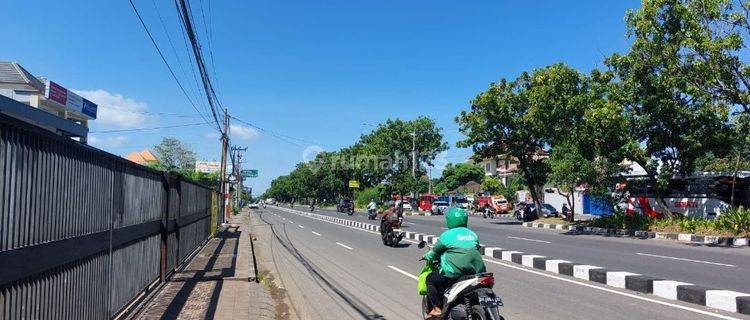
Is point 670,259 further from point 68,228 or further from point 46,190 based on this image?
point 46,190

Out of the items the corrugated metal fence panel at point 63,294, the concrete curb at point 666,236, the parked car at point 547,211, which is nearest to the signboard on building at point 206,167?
the parked car at point 547,211

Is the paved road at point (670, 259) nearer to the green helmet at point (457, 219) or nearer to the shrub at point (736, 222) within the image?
the shrub at point (736, 222)

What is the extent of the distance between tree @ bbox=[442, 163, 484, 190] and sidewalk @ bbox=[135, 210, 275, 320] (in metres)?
75.4

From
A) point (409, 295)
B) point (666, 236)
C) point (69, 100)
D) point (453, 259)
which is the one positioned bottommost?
point (409, 295)

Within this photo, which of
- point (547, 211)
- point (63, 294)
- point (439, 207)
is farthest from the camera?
point (439, 207)

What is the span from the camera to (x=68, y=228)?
4.62 meters

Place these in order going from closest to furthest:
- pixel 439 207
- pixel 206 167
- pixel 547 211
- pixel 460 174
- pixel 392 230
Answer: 1. pixel 392 230
2. pixel 547 211
3. pixel 439 207
4. pixel 206 167
5. pixel 460 174

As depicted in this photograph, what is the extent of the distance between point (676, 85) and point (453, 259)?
17.8m

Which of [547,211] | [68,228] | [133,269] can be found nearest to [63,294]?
[68,228]

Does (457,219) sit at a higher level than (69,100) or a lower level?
lower

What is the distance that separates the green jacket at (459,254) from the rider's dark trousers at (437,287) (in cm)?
7

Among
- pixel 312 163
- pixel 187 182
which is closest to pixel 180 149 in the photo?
pixel 312 163

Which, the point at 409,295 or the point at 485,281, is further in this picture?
the point at 409,295

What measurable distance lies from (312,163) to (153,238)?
99318mm
